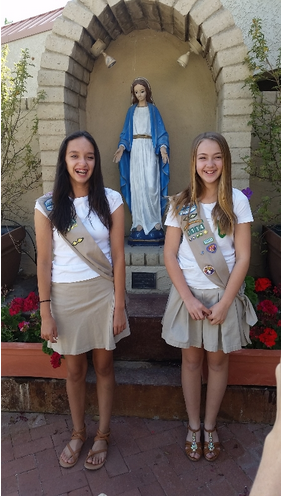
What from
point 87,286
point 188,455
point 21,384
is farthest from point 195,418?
point 21,384

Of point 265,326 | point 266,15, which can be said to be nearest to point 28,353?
point 265,326

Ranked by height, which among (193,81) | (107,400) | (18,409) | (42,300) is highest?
(193,81)

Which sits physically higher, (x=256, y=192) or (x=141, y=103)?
(x=141, y=103)

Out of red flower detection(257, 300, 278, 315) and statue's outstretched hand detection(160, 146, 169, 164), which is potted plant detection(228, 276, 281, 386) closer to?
red flower detection(257, 300, 278, 315)

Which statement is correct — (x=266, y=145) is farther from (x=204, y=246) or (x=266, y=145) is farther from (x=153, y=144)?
(x=204, y=246)

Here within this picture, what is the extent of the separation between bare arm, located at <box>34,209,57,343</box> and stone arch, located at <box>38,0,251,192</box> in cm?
162

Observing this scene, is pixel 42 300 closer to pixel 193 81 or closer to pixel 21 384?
pixel 21 384

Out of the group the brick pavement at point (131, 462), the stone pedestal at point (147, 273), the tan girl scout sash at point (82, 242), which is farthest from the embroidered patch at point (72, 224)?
the stone pedestal at point (147, 273)

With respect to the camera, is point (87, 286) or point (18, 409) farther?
point (18, 409)

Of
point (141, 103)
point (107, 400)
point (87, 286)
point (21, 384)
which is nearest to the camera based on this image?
point (87, 286)

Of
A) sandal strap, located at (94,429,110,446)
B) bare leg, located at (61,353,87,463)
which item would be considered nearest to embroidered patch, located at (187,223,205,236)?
bare leg, located at (61,353,87,463)

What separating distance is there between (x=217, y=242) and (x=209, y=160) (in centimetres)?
45

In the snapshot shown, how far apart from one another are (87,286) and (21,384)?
4.07 ft

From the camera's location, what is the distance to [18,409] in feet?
9.07
